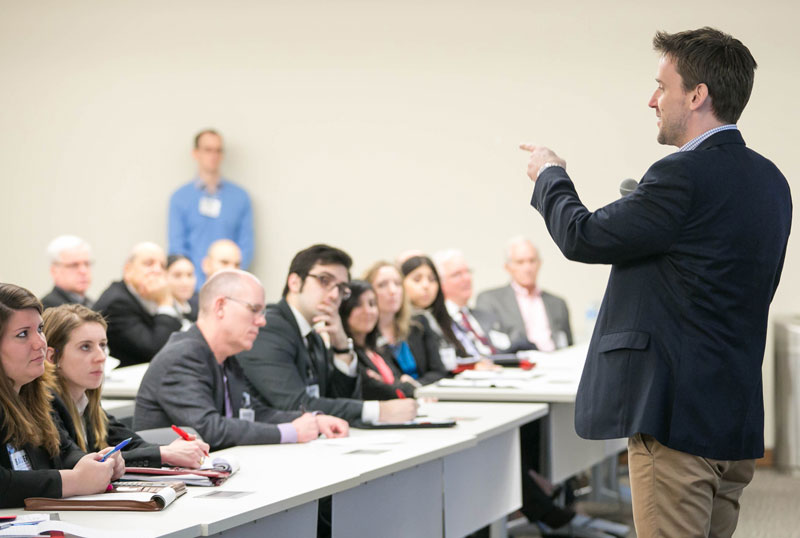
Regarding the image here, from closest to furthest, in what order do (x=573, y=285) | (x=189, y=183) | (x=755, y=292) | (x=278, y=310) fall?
(x=755, y=292) < (x=278, y=310) < (x=573, y=285) < (x=189, y=183)

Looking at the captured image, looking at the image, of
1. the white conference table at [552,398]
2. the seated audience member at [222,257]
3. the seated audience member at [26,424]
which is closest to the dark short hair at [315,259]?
the white conference table at [552,398]

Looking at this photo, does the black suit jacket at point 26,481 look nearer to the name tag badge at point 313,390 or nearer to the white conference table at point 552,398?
the name tag badge at point 313,390

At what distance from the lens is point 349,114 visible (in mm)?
8438

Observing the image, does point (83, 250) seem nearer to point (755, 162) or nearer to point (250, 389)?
point (250, 389)

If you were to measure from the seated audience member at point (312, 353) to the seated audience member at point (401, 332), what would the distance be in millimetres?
870

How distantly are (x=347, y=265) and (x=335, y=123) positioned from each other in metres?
4.42

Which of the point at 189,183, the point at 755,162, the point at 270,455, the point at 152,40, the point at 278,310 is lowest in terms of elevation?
the point at 270,455

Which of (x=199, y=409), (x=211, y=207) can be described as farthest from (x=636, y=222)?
(x=211, y=207)

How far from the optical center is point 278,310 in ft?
13.2

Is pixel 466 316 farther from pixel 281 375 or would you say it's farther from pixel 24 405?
pixel 24 405

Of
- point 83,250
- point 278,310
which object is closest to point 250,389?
point 278,310

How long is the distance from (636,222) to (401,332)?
3.28m

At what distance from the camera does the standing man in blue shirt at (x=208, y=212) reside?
331 inches

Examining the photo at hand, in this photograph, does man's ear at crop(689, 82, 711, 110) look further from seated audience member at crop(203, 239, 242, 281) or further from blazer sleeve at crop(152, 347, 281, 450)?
seated audience member at crop(203, 239, 242, 281)
